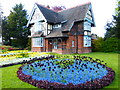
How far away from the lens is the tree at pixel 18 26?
3080 centimetres

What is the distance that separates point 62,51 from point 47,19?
7.53 metres

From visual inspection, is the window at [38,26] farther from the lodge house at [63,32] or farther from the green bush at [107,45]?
the green bush at [107,45]

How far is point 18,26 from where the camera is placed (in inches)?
1243

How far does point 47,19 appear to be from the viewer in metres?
18.4

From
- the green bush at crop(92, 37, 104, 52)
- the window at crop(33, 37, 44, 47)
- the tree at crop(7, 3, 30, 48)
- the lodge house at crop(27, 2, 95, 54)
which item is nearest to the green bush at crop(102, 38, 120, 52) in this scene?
the green bush at crop(92, 37, 104, 52)

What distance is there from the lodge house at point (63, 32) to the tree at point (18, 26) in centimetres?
1262

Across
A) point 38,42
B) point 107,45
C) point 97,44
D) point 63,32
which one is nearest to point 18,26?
point 38,42

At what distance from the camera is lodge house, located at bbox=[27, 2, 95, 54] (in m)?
16.7

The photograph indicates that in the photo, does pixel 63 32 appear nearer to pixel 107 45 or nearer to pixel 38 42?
pixel 38 42

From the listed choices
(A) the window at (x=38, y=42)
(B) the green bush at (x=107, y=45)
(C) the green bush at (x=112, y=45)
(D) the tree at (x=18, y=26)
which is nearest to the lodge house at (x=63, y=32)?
(A) the window at (x=38, y=42)

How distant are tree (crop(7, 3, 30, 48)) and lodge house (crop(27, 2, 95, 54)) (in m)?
12.6

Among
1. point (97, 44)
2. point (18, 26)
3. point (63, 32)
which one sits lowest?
point (97, 44)

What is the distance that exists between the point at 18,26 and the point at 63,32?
2197cm

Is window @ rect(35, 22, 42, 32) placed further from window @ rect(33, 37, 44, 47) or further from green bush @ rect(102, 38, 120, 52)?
Result: green bush @ rect(102, 38, 120, 52)
